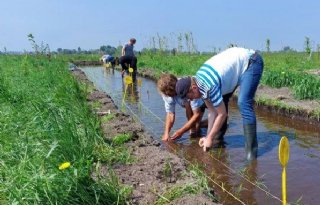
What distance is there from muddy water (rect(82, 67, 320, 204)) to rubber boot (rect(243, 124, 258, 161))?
0.09 metres

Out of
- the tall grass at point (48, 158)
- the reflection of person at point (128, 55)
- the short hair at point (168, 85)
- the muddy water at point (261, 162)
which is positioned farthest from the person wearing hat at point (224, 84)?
the reflection of person at point (128, 55)

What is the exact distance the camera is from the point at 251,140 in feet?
14.8

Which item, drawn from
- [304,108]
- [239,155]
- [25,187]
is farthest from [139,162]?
[304,108]

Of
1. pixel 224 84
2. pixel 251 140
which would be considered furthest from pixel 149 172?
pixel 251 140

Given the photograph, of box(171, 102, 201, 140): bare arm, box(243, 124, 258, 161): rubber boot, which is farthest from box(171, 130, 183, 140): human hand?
box(243, 124, 258, 161): rubber boot

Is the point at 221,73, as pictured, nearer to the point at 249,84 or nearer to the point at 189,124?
the point at 249,84

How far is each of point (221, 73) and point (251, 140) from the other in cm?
89

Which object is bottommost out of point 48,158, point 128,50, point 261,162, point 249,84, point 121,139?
point 261,162

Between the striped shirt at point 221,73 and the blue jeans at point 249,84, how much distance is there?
53mm

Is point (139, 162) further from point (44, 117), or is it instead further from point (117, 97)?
point (117, 97)

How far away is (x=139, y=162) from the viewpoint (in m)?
4.06

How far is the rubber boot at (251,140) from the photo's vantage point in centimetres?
445

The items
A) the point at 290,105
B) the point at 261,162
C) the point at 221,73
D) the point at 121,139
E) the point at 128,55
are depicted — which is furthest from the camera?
the point at 128,55

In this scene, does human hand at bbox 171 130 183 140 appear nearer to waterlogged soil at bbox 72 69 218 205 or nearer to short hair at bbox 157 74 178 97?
waterlogged soil at bbox 72 69 218 205
